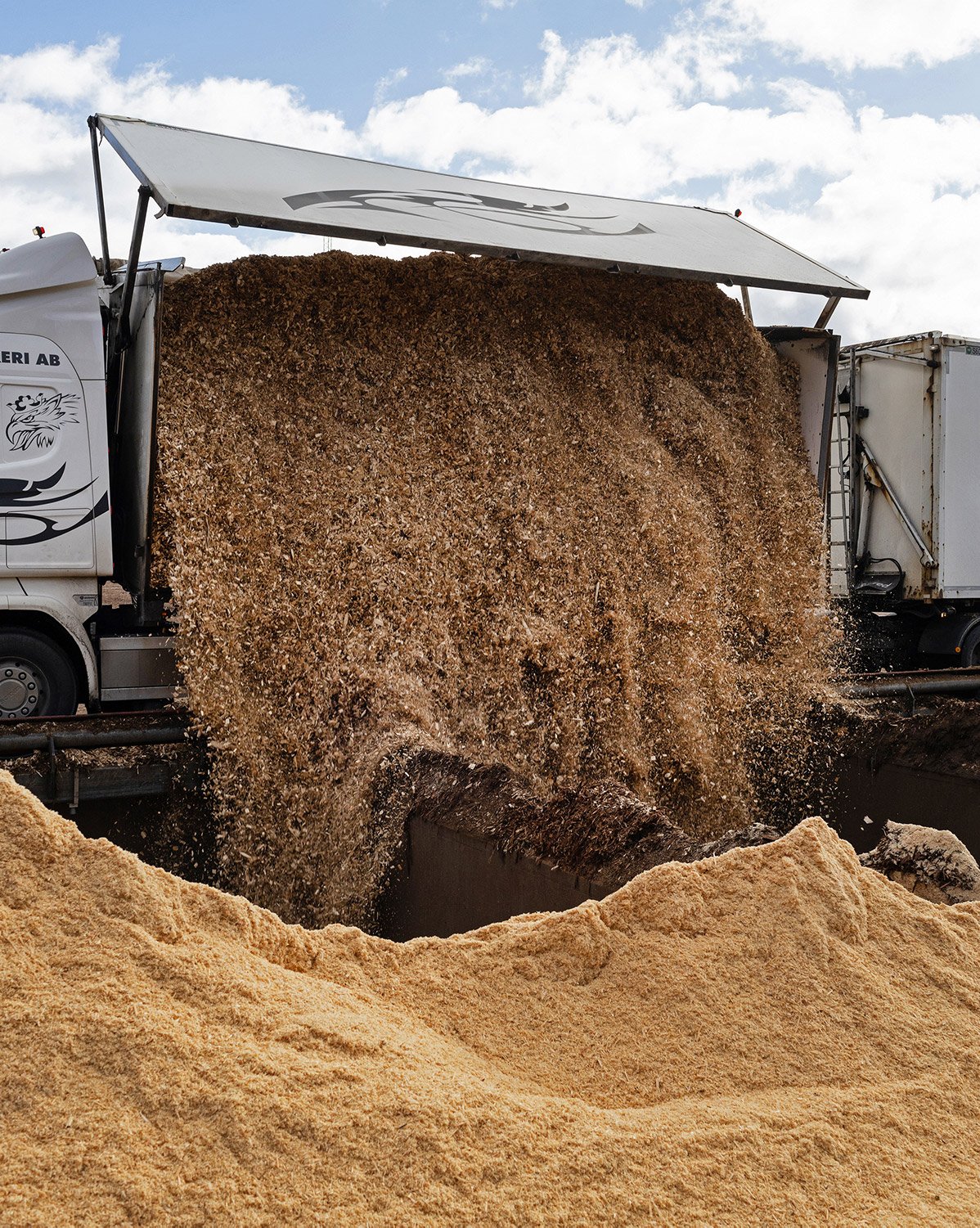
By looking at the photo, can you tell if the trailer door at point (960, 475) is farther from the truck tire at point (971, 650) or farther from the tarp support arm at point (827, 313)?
the tarp support arm at point (827, 313)

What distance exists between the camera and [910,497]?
8.90 metres

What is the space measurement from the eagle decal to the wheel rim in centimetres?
102

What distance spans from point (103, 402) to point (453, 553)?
1877mm

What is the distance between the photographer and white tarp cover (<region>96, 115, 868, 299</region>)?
4645mm

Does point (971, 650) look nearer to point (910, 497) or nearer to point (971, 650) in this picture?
point (971, 650)

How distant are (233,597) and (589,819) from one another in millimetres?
2027

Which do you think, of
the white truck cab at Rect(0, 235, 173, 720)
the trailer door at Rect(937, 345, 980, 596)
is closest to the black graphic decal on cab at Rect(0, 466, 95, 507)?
the white truck cab at Rect(0, 235, 173, 720)

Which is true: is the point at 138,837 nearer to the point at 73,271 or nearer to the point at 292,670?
the point at 292,670

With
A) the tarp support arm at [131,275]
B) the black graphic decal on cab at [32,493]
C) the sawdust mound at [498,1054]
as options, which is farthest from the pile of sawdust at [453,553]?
the sawdust mound at [498,1054]

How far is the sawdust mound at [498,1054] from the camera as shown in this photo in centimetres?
169

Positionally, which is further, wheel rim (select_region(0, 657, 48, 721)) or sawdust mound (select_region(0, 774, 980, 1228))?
wheel rim (select_region(0, 657, 48, 721))

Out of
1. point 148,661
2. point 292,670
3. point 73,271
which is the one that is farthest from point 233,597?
point 73,271

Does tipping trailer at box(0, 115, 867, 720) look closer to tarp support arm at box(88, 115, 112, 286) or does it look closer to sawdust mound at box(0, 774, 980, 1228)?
tarp support arm at box(88, 115, 112, 286)

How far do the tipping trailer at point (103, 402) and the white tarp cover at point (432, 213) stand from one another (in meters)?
0.02
